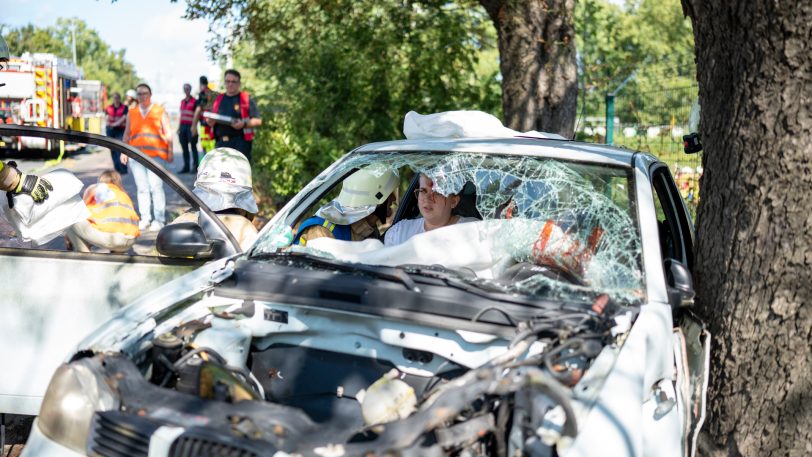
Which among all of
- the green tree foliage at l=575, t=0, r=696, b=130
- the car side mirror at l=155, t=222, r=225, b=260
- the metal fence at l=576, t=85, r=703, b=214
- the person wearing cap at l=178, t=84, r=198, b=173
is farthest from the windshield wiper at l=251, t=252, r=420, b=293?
the person wearing cap at l=178, t=84, r=198, b=173

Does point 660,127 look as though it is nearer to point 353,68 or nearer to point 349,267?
point 353,68

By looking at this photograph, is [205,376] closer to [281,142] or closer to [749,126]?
[749,126]

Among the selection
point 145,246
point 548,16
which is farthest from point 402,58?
point 145,246

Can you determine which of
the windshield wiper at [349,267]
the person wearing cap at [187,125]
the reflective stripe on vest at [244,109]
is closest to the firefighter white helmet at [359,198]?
the windshield wiper at [349,267]

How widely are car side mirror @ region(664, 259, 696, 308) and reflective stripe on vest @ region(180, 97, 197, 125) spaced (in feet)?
47.0

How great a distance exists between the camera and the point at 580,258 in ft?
11.6

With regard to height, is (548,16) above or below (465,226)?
above

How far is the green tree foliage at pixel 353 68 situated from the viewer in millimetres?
10844

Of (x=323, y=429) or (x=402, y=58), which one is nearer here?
(x=323, y=429)

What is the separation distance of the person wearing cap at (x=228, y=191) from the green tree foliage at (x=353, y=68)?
5.66 m

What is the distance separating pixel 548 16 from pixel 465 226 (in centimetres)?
487

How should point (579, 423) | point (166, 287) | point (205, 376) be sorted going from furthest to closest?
point (166, 287), point (205, 376), point (579, 423)

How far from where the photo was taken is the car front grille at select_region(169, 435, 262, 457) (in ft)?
8.18

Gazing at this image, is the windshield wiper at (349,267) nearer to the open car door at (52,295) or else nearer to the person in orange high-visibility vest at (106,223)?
the open car door at (52,295)
